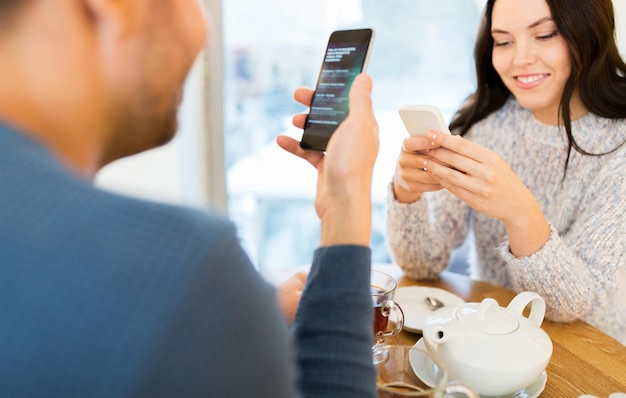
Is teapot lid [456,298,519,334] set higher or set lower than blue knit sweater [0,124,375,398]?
A: lower

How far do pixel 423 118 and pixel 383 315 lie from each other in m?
0.41

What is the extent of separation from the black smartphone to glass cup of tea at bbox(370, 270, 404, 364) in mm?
275

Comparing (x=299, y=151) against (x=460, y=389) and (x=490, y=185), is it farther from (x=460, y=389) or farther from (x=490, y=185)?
(x=460, y=389)

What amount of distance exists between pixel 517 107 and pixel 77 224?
136 centimetres

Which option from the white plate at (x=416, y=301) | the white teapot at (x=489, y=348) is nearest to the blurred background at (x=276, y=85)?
the white plate at (x=416, y=301)

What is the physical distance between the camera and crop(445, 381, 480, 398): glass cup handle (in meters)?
0.60

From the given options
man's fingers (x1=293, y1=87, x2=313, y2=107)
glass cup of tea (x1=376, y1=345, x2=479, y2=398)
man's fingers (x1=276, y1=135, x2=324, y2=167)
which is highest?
man's fingers (x1=293, y1=87, x2=313, y2=107)

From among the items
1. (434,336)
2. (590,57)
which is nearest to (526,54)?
(590,57)

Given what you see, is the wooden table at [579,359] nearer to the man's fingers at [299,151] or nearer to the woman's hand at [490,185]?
the woman's hand at [490,185]

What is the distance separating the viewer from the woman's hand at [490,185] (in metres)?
1.04

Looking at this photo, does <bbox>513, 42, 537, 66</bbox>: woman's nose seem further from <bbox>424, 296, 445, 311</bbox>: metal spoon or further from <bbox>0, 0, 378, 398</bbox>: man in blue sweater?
<bbox>0, 0, 378, 398</bbox>: man in blue sweater

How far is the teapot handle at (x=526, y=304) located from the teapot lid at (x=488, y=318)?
0.04 m

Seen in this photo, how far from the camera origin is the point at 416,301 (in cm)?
110

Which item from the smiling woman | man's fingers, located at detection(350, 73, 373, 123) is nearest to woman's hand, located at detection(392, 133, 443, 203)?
the smiling woman
